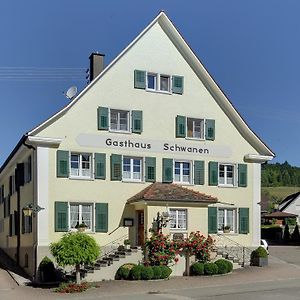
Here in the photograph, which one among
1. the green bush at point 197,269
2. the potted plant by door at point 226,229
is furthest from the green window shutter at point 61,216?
the potted plant by door at point 226,229

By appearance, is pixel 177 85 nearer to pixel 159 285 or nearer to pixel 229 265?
pixel 229 265

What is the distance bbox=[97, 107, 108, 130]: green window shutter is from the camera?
2933 centimetres

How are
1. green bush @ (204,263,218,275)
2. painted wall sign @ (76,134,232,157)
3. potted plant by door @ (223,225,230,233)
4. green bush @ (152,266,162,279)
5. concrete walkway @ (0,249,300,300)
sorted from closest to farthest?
concrete walkway @ (0,249,300,300) → green bush @ (152,266,162,279) → green bush @ (204,263,218,275) → painted wall sign @ (76,134,232,157) → potted plant by door @ (223,225,230,233)

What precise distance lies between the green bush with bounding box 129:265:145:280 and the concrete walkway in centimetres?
41

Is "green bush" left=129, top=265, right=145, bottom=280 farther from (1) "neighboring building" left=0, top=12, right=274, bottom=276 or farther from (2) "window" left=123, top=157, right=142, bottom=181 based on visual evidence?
(2) "window" left=123, top=157, right=142, bottom=181

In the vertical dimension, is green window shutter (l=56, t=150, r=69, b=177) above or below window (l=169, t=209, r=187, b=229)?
above

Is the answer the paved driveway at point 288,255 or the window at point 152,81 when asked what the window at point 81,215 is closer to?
the window at point 152,81

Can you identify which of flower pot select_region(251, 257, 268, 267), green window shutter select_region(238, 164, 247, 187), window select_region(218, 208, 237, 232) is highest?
green window shutter select_region(238, 164, 247, 187)

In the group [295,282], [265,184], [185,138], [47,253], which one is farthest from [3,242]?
[265,184]

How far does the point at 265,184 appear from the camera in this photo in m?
146

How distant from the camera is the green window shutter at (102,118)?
96.2ft

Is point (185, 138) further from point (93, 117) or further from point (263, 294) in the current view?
point (263, 294)

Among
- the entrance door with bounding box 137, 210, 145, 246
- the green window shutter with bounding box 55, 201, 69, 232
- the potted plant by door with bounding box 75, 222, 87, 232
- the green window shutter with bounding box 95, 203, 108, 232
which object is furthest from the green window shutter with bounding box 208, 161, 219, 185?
the green window shutter with bounding box 55, 201, 69, 232

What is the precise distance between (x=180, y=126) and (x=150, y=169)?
114 inches
